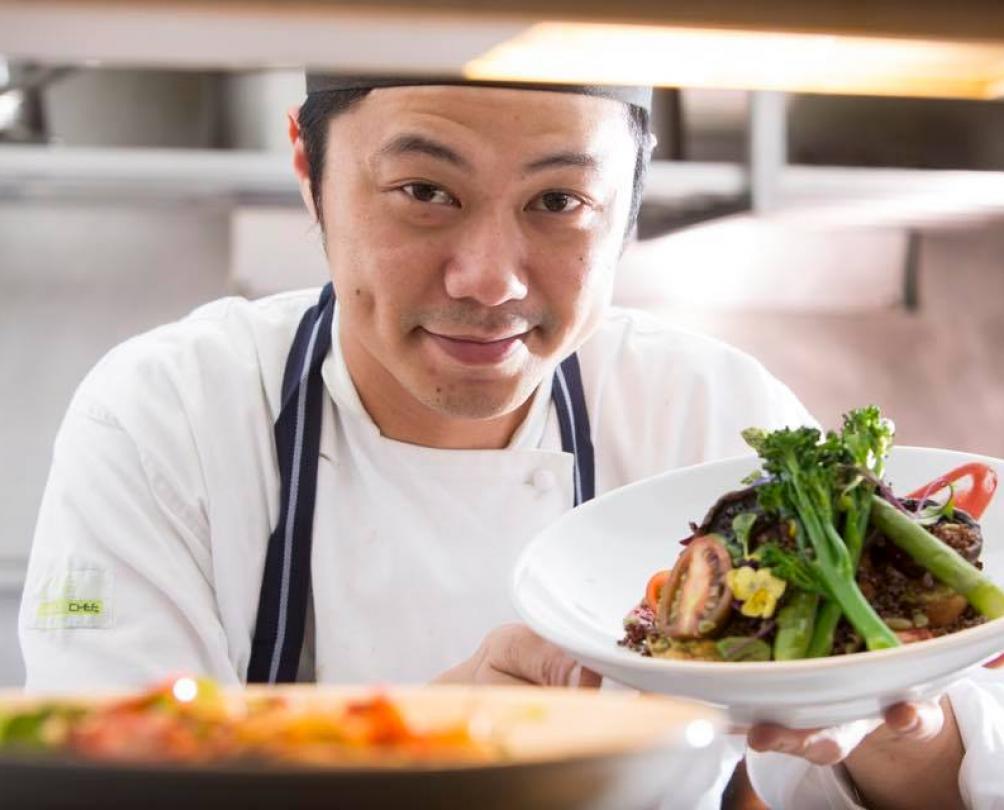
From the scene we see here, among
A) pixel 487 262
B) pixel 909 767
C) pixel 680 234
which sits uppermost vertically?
pixel 680 234

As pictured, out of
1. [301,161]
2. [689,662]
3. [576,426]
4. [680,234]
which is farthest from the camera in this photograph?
[680,234]

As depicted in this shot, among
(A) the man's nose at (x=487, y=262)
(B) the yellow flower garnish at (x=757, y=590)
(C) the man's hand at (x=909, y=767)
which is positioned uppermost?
(A) the man's nose at (x=487, y=262)

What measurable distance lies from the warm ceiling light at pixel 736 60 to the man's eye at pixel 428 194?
0.50 meters

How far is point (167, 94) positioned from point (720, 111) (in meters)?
1.18

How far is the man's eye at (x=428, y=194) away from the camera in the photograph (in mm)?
1334

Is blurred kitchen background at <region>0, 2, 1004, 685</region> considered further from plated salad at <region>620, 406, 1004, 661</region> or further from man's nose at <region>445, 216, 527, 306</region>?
plated salad at <region>620, 406, 1004, 661</region>

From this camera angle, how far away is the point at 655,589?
4.14 feet

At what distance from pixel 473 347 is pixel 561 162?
0.19 metres

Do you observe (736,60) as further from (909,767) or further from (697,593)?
(909,767)

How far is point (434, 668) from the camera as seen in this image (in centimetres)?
162

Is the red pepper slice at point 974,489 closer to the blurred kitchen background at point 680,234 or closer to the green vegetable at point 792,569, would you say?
the green vegetable at point 792,569

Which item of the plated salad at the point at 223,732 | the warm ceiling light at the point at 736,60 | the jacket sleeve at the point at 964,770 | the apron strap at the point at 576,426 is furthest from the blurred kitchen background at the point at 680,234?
the plated salad at the point at 223,732

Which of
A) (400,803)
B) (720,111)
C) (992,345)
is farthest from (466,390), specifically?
(992,345)

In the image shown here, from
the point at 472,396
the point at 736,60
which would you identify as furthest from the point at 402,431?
the point at 736,60
